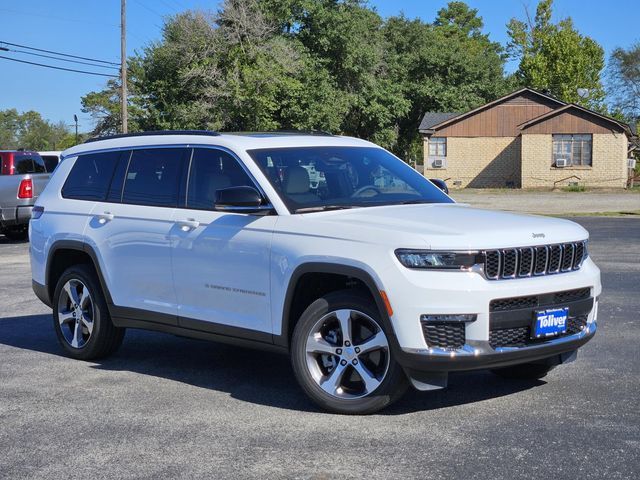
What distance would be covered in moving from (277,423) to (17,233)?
56.1ft

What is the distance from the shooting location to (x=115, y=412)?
19.5 feet

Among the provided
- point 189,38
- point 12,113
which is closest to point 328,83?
point 189,38

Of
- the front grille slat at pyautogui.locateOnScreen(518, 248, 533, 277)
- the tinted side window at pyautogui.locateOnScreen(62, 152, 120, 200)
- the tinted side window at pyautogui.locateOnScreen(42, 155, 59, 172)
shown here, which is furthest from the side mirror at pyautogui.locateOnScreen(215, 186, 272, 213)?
the tinted side window at pyautogui.locateOnScreen(42, 155, 59, 172)

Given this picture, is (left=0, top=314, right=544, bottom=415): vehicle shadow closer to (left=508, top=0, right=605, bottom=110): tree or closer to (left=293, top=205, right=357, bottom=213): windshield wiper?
(left=293, top=205, right=357, bottom=213): windshield wiper

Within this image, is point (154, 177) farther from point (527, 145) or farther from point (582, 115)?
point (582, 115)

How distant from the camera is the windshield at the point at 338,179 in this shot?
634 cm

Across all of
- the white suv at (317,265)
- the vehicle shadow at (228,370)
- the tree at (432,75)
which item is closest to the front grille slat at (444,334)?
the white suv at (317,265)

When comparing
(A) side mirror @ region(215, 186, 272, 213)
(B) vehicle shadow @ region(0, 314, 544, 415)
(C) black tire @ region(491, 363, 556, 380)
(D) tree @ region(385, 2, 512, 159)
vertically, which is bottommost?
(B) vehicle shadow @ region(0, 314, 544, 415)

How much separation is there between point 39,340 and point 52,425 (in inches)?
126

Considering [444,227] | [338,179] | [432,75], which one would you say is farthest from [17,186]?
[432,75]

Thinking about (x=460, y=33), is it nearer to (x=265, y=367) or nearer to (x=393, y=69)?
(x=393, y=69)

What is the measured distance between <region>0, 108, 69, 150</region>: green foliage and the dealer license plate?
15408cm

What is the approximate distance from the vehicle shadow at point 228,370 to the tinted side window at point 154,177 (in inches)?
53.8

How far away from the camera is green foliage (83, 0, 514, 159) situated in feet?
167
